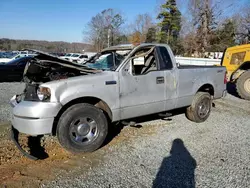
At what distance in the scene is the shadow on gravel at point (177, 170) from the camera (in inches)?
120

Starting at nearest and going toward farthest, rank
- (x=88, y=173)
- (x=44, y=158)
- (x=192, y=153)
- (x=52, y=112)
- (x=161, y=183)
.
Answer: (x=161, y=183), (x=88, y=173), (x=52, y=112), (x=44, y=158), (x=192, y=153)

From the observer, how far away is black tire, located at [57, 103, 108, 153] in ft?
11.9

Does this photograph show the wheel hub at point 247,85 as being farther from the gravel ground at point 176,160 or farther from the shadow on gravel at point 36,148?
the shadow on gravel at point 36,148

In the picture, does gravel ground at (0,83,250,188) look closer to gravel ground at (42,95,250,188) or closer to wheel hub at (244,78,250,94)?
gravel ground at (42,95,250,188)

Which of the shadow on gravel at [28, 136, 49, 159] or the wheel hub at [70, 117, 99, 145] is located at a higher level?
the wheel hub at [70, 117, 99, 145]

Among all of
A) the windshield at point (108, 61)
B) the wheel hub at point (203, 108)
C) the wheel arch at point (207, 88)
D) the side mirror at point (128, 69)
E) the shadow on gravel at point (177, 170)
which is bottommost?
the shadow on gravel at point (177, 170)

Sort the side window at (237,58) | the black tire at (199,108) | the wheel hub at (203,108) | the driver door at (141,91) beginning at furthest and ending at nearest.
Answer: the side window at (237,58) → the wheel hub at (203,108) → the black tire at (199,108) → the driver door at (141,91)

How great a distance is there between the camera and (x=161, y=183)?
9.98ft

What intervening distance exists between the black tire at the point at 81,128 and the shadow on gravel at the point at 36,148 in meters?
0.52

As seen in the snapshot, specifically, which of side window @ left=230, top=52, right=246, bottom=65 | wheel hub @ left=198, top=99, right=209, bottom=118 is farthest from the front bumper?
side window @ left=230, top=52, right=246, bottom=65

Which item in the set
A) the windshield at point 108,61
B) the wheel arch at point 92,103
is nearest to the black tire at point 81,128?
the wheel arch at point 92,103

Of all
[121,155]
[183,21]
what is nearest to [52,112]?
[121,155]

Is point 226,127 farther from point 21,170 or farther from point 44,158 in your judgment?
point 21,170

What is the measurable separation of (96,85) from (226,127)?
355cm
